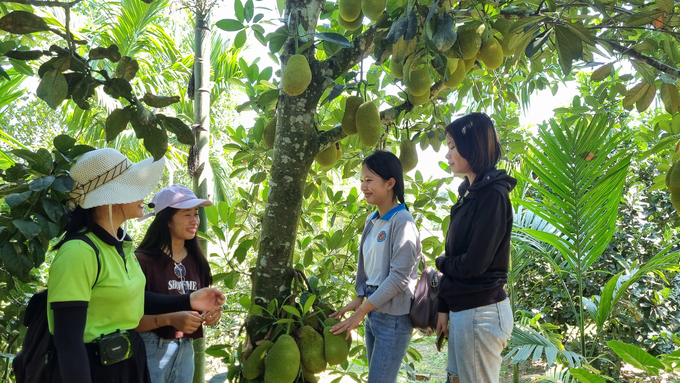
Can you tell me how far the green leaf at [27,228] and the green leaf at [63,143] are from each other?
24 centimetres

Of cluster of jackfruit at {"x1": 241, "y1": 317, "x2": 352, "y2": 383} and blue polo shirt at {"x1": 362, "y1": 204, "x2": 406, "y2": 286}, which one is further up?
blue polo shirt at {"x1": 362, "y1": 204, "x2": 406, "y2": 286}

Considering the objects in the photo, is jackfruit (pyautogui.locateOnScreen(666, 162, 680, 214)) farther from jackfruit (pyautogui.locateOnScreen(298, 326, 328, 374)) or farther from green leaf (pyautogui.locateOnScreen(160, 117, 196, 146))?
green leaf (pyautogui.locateOnScreen(160, 117, 196, 146))

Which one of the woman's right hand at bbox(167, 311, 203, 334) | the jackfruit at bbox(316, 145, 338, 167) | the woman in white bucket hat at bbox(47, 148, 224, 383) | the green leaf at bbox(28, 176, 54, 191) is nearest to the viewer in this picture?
the woman in white bucket hat at bbox(47, 148, 224, 383)

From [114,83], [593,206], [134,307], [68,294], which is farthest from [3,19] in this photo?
[593,206]

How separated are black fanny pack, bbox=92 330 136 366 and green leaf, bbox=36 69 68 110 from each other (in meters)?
0.53

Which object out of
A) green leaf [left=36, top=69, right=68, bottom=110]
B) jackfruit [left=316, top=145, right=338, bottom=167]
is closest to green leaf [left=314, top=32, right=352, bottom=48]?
jackfruit [left=316, top=145, right=338, bottom=167]

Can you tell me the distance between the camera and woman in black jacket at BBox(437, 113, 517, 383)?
1387 millimetres

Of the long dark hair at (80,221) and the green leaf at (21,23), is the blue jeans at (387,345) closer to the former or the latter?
the long dark hair at (80,221)

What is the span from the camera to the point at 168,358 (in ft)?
5.12

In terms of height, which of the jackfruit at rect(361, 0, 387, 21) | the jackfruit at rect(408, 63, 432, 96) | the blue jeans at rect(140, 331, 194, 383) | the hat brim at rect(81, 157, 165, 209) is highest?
the jackfruit at rect(361, 0, 387, 21)

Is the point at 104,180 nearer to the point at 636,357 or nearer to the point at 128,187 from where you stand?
the point at 128,187

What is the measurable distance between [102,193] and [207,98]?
3.60ft

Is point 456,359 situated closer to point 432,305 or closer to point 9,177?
point 432,305

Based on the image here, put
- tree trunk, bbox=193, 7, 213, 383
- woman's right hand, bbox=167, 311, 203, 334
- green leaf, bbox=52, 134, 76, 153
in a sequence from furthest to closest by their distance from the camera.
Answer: tree trunk, bbox=193, 7, 213, 383 → woman's right hand, bbox=167, 311, 203, 334 → green leaf, bbox=52, 134, 76, 153
